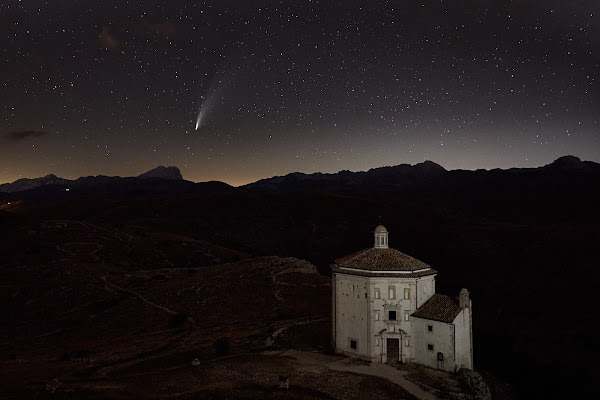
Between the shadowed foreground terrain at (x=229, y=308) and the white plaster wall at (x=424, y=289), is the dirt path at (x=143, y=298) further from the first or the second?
Answer: the white plaster wall at (x=424, y=289)

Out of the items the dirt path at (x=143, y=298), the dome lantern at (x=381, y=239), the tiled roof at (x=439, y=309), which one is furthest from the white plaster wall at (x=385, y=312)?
the dirt path at (x=143, y=298)

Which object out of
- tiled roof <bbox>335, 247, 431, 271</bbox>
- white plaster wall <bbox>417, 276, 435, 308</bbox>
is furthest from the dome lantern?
white plaster wall <bbox>417, 276, 435, 308</bbox>

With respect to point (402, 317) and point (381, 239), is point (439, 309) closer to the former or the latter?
point (402, 317)

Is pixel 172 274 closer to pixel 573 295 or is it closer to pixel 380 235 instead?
pixel 380 235

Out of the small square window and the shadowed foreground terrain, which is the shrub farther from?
the small square window

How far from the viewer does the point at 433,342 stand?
37094 millimetres

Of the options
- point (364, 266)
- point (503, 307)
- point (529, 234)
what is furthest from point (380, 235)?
point (529, 234)

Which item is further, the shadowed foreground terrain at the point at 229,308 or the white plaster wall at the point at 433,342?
the white plaster wall at the point at 433,342

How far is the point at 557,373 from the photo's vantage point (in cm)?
5969

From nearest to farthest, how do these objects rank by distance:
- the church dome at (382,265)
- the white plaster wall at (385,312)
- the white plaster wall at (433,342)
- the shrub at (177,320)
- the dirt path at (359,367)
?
the dirt path at (359,367)
the white plaster wall at (433,342)
the white plaster wall at (385,312)
the church dome at (382,265)
the shrub at (177,320)

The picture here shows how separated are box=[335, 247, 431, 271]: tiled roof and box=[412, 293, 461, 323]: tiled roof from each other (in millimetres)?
2975

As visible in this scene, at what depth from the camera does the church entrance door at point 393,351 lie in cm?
3812

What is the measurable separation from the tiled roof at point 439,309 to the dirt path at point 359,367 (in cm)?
489

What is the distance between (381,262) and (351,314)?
5.14 metres
